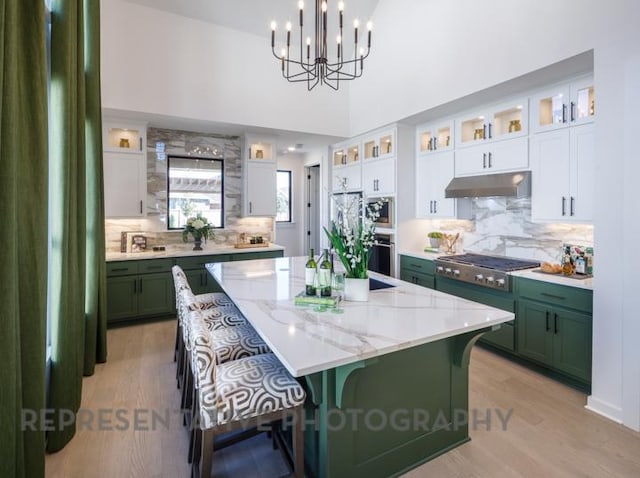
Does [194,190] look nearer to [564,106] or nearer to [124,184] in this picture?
[124,184]

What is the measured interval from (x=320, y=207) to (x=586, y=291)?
4.88m

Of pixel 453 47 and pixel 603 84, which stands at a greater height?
pixel 453 47

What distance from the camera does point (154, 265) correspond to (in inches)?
174

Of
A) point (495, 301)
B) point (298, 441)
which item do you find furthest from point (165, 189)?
point (495, 301)

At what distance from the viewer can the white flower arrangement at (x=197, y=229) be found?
16.2 feet

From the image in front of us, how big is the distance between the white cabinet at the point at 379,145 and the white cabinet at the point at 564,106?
179 centimetres

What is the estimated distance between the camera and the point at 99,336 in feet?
10.5

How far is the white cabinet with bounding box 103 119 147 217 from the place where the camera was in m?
4.31

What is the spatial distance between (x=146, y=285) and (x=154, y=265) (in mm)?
271

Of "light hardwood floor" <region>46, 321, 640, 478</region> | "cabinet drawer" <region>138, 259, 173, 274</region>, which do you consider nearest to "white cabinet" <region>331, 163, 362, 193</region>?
"cabinet drawer" <region>138, 259, 173, 274</region>

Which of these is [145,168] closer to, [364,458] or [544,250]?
[364,458]

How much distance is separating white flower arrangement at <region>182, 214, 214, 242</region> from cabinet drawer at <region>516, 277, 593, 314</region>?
403 centimetres

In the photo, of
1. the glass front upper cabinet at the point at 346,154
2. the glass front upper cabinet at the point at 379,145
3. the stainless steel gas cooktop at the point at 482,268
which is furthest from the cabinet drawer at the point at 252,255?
the stainless steel gas cooktop at the point at 482,268

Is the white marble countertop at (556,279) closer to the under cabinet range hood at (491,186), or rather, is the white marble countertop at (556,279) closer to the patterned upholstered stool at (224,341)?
the under cabinet range hood at (491,186)
